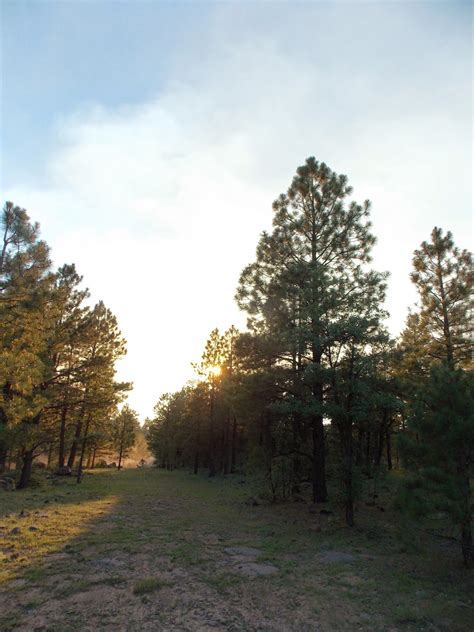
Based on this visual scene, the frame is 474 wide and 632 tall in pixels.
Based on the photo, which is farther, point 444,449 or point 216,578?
point 444,449

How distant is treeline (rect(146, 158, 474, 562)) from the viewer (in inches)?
309

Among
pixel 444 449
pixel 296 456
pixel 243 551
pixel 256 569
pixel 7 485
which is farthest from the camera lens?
pixel 7 485

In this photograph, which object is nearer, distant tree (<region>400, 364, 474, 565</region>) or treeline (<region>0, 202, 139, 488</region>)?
distant tree (<region>400, 364, 474, 565</region>)

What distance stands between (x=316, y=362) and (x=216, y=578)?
31.1 ft

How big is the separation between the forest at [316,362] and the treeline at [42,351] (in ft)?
0.22

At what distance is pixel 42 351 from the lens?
59.7ft

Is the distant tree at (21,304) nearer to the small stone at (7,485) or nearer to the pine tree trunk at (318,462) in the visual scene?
the small stone at (7,485)

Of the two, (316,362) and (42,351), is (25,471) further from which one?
(316,362)

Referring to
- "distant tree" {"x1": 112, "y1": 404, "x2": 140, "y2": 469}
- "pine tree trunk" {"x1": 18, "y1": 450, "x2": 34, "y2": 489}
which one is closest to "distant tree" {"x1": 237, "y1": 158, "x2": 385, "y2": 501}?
"pine tree trunk" {"x1": 18, "y1": 450, "x2": 34, "y2": 489}

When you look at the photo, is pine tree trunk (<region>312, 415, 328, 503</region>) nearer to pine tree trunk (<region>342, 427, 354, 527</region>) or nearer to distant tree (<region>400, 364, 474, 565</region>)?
pine tree trunk (<region>342, 427, 354, 527</region>)

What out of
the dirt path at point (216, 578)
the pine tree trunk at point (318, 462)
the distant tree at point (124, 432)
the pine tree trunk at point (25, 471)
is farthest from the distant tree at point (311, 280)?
the distant tree at point (124, 432)

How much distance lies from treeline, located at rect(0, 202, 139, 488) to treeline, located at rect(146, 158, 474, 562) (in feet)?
27.3

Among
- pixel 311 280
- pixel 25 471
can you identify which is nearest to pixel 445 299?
pixel 311 280

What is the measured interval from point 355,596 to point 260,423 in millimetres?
11989
